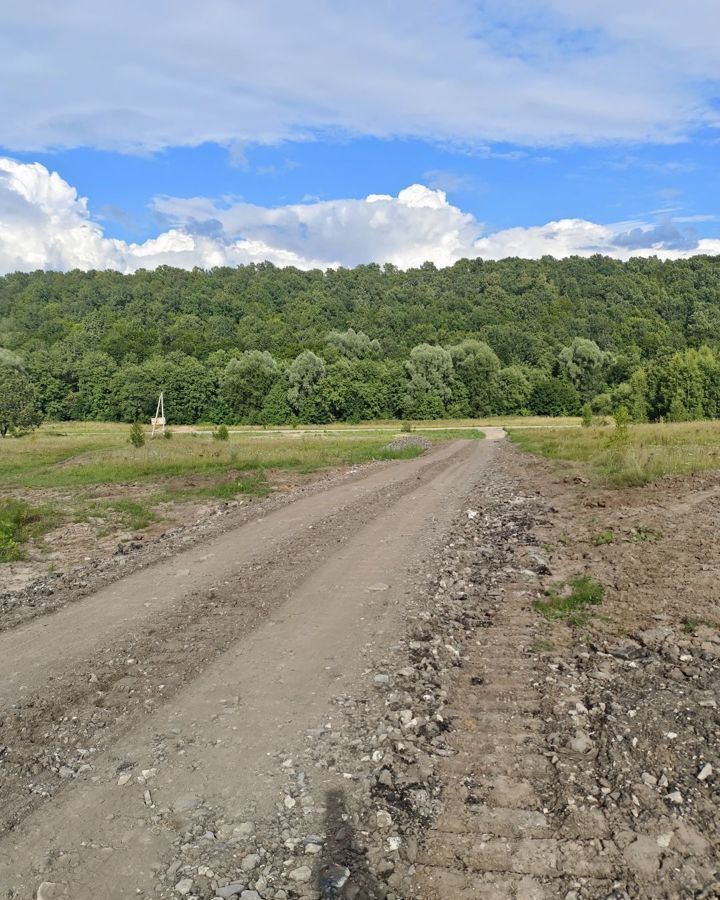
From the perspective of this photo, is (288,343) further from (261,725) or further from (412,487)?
(261,725)

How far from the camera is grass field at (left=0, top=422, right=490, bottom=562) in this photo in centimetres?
1795

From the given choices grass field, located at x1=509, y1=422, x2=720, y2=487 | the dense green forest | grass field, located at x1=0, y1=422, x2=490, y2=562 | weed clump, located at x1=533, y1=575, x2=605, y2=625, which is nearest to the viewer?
weed clump, located at x1=533, y1=575, x2=605, y2=625

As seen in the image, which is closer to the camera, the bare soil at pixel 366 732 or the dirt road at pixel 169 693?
the bare soil at pixel 366 732

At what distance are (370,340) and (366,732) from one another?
12350 cm

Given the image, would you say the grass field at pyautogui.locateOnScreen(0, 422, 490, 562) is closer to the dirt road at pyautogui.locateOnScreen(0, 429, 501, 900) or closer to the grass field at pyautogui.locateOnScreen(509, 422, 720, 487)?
the dirt road at pyautogui.locateOnScreen(0, 429, 501, 900)

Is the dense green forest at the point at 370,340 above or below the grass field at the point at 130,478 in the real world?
above

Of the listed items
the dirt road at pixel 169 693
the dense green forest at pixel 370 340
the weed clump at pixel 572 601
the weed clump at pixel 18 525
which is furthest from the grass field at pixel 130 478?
the dense green forest at pixel 370 340

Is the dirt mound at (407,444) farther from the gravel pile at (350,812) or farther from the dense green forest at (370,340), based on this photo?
the dense green forest at (370,340)

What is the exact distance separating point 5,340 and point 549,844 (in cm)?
14871

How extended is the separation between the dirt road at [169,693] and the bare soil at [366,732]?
0.03 meters

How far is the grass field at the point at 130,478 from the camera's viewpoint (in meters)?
18.0

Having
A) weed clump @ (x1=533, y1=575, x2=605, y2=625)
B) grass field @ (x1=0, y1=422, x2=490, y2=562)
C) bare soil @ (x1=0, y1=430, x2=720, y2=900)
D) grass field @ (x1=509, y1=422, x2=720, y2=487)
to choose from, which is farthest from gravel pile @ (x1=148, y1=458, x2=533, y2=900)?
grass field @ (x1=509, y1=422, x2=720, y2=487)

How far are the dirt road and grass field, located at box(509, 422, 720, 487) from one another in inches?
450

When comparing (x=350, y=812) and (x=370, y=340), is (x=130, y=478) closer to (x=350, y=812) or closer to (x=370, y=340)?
(x=350, y=812)
